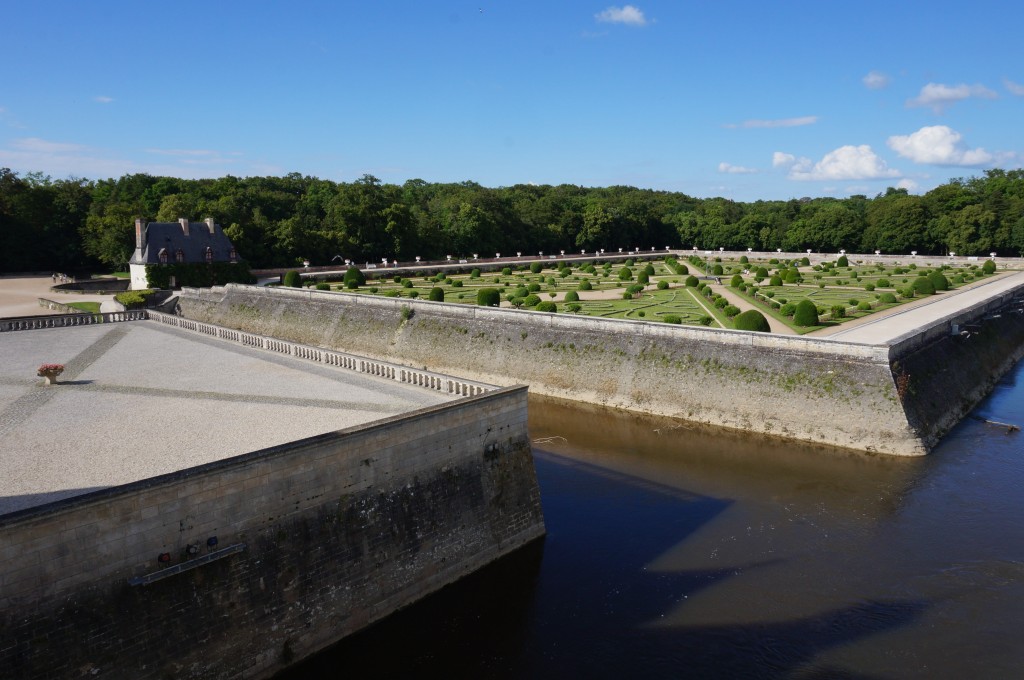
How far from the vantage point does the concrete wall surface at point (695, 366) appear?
2553 centimetres

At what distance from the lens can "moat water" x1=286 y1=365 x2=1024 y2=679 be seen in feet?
43.6

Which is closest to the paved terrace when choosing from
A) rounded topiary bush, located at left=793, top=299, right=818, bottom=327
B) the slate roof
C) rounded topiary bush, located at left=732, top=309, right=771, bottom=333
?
rounded topiary bush, located at left=732, top=309, right=771, bottom=333

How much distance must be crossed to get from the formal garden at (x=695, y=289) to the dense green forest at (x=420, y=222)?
1028cm

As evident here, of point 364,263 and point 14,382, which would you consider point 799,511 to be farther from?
point 364,263

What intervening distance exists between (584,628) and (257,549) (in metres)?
6.81

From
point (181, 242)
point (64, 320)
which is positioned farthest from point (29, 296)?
point (64, 320)

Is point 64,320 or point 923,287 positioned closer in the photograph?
point 64,320

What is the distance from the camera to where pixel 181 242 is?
5812 cm

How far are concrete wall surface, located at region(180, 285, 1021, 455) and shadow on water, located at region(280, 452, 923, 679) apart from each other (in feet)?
35.5

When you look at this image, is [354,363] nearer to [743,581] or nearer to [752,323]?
[743,581]

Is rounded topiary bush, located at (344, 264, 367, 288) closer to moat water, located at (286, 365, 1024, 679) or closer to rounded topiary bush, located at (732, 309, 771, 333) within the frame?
rounded topiary bush, located at (732, 309, 771, 333)

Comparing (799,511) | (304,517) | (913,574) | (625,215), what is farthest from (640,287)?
(625,215)

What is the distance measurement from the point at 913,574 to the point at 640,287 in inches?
1590

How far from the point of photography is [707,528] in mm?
18734
